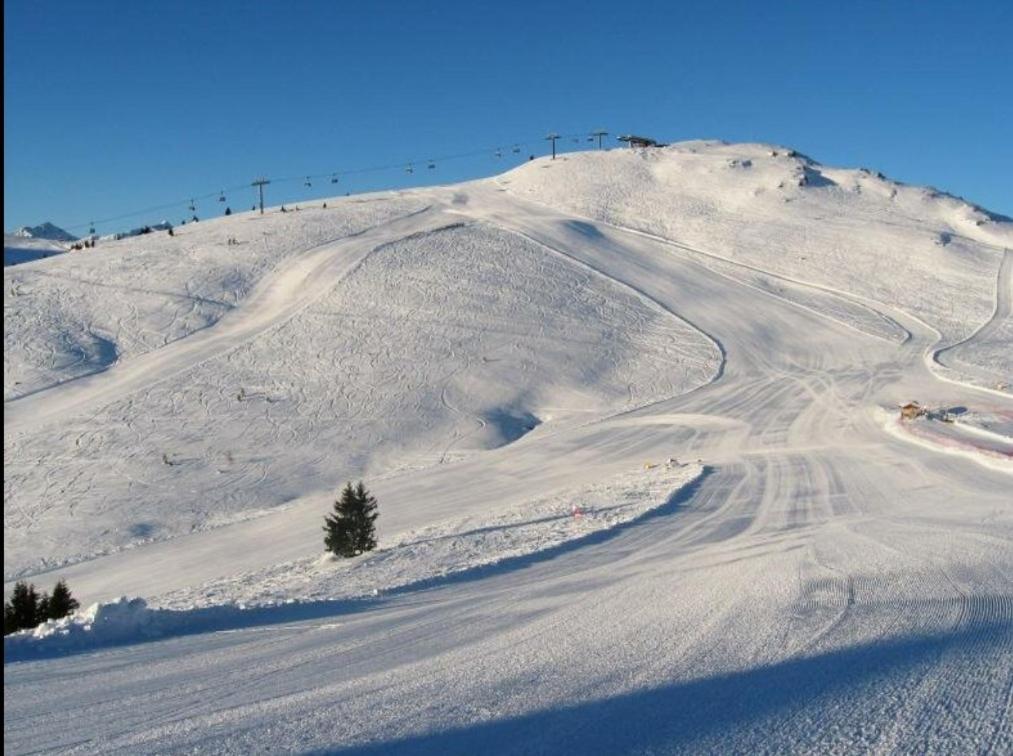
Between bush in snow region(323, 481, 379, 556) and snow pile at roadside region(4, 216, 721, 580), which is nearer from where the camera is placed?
bush in snow region(323, 481, 379, 556)

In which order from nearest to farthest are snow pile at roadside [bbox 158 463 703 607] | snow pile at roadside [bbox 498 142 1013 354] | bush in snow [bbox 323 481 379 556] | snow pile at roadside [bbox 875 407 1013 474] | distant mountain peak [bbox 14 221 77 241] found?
snow pile at roadside [bbox 158 463 703 607], bush in snow [bbox 323 481 379 556], snow pile at roadside [bbox 875 407 1013 474], snow pile at roadside [bbox 498 142 1013 354], distant mountain peak [bbox 14 221 77 241]

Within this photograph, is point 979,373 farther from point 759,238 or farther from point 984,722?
point 984,722

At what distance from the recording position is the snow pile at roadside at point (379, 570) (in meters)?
8.34

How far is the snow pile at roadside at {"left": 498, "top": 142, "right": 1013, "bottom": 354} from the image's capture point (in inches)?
2650

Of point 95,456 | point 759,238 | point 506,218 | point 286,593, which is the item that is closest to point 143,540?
point 95,456

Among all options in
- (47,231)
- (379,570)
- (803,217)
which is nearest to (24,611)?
(379,570)

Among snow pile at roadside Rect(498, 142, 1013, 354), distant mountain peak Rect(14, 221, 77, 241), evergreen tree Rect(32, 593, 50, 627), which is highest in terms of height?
distant mountain peak Rect(14, 221, 77, 241)

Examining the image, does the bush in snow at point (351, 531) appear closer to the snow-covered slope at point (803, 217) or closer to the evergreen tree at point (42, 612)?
the evergreen tree at point (42, 612)

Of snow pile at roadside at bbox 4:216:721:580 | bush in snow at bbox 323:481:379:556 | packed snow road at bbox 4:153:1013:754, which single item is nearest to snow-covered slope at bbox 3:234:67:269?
snow pile at roadside at bbox 4:216:721:580

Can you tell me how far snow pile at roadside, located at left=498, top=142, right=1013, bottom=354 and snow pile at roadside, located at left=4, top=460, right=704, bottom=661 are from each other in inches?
1684

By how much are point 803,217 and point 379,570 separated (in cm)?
7475

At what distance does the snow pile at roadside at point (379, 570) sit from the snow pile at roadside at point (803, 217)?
42.8m

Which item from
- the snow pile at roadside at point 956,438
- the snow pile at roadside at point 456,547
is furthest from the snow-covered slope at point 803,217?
the snow pile at roadside at point 456,547

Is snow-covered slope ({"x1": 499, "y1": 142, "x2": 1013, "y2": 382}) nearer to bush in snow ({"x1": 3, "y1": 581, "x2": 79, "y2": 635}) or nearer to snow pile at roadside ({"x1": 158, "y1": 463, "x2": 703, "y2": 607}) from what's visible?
snow pile at roadside ({"x1": 158, "y1": 463, "x2": 703, "y2": 607})
